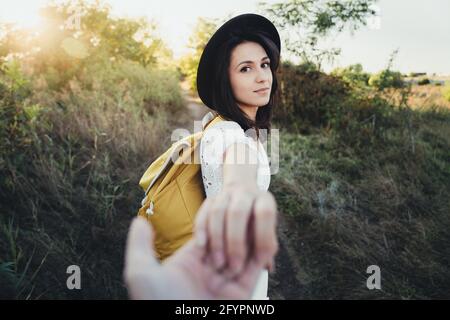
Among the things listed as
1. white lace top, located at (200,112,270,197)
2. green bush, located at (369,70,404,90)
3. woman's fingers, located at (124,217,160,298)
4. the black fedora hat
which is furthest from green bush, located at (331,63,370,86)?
woman's fingers, located at (124,217,160,298)

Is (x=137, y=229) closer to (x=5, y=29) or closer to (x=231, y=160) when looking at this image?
(x=231, y=160)

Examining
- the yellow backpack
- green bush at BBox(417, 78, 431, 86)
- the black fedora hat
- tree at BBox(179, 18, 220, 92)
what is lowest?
the yellow backpack

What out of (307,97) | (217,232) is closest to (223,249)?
(217,232)

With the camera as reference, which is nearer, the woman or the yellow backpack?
the woman

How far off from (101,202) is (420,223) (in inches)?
130

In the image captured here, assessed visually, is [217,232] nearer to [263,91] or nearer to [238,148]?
[238,148]

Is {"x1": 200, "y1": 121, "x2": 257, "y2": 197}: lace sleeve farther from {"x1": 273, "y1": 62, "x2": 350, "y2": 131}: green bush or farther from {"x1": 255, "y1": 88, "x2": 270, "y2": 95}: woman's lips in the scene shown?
{"x1": 273, "y1": 62, "x2": 350, "y2": 131}: green bush

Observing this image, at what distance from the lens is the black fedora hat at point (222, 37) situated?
5.20 ft

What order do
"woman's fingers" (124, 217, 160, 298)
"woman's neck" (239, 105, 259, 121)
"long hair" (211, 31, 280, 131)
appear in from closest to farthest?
"woman's fingers" (124, 217, 160, 298) < "long hair" (211, 31, 280, 131) < "woman's neck" (239, 105, 259, 121)

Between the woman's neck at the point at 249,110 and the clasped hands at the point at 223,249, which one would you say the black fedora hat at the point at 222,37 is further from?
the clasped hands at the point at 223,249

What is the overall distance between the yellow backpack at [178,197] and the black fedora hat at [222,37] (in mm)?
412

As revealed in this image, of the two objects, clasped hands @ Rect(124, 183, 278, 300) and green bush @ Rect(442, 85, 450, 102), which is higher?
green bush @ Rect(442, 85, 450, 102)

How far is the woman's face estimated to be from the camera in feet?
5.24

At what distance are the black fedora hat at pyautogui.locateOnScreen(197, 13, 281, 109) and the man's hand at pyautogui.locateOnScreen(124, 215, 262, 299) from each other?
117 cm
